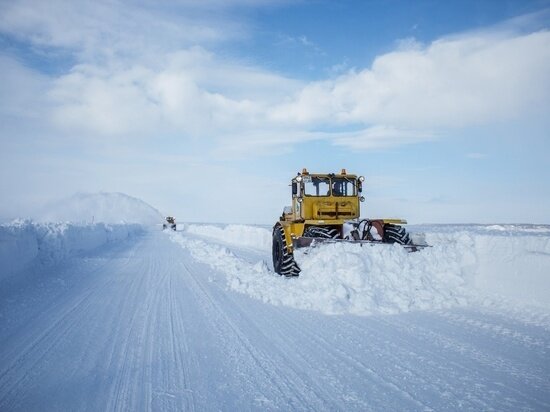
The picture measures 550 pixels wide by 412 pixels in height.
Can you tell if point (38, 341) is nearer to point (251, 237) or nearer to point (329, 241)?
point (329, 241)

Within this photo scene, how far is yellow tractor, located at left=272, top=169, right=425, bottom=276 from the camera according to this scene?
30.0 feet

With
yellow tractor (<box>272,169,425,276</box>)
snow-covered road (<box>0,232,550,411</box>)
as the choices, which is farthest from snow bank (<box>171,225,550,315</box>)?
yellow tractor (<box>272,169,425,276</box>)

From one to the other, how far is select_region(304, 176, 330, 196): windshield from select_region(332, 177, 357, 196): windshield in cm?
20

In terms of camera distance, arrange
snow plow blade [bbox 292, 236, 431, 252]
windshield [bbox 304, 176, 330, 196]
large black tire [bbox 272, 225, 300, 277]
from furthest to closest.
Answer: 1. windshield [bbox 304, 176, 330, 196]
2. large black tire [bbox 272, 225, 300, 277]
3. snow plow blade [bbox 292, 236, 431, 252]

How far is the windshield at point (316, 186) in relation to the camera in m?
10.9

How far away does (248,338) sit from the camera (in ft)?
17.1

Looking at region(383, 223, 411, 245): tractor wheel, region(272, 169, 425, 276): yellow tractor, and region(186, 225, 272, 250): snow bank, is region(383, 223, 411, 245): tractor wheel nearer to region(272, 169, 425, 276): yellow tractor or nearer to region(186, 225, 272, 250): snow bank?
region(272, 169, 425, 276): yellow tractor

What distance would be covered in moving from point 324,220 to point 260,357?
5716 mm

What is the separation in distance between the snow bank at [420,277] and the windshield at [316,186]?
8.88 feet

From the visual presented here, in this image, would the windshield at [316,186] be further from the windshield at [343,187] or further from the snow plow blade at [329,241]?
the snow plow blade at [329,241]

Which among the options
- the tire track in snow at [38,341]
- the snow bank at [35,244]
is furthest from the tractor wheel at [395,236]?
the snow bank at [35,244]

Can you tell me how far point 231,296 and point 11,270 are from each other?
6061mm

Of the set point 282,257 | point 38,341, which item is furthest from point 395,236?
point 38,341

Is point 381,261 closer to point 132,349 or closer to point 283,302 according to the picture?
point 283,302
